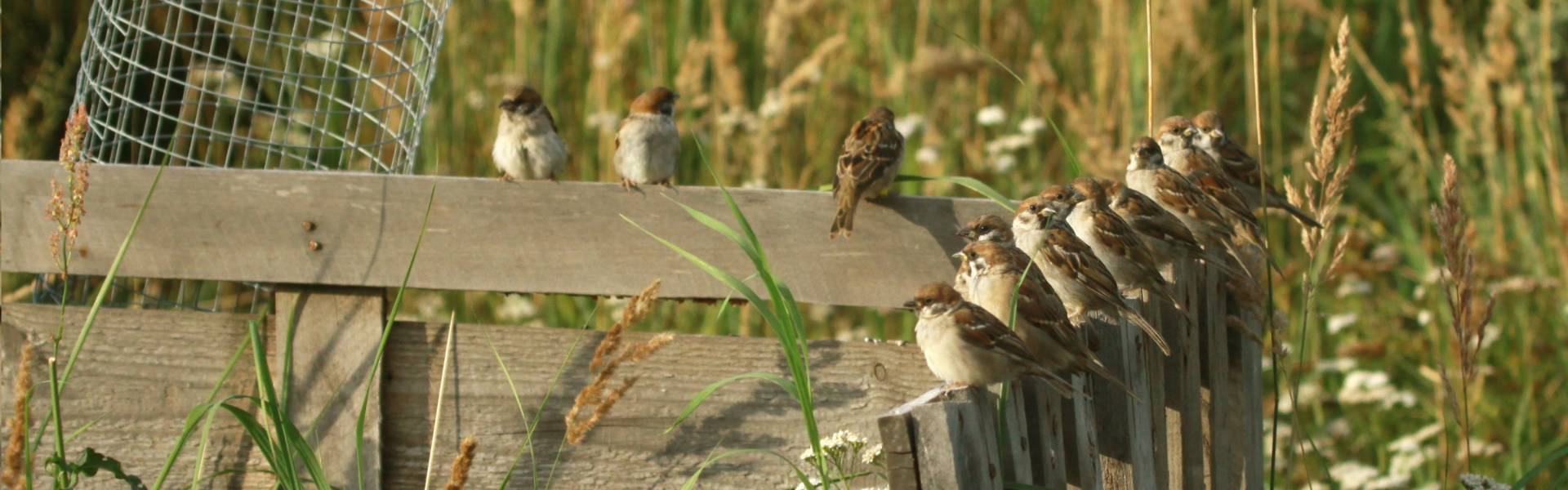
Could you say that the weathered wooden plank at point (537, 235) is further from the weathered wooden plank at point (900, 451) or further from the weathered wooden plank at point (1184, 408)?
the weathered wooden plank at point (900, 451)

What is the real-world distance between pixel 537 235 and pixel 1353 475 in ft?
9.38

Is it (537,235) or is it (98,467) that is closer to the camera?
(98,467)

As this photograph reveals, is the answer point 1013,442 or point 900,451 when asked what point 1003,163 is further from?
point 900,451

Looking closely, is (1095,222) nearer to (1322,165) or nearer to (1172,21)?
(1322,165)

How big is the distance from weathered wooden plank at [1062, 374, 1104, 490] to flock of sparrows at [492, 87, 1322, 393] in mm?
51

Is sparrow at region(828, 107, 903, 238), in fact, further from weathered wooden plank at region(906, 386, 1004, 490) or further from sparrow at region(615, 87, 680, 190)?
weathered wooden plank at region(906, 386, 1004, 490)

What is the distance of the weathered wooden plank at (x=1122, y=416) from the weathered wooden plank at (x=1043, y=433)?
267 millimetres

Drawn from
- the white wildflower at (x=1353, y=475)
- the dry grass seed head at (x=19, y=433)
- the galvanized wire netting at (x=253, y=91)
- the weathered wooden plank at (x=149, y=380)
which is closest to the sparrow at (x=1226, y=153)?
the white wildflower at (x=1353, y=475)

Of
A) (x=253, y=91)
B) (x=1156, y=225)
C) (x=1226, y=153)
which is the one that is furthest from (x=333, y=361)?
(x=253, y=91)

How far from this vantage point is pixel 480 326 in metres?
3.25

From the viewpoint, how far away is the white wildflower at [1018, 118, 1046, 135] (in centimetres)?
658

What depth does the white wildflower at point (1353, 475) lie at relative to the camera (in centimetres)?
482

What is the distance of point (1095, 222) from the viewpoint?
372 cm

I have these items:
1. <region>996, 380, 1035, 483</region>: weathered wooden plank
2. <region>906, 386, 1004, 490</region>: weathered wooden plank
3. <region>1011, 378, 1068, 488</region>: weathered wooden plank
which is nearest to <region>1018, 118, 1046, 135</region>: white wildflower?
<region>1011, 378, 1068, 488</region>: weathered wooden plank
